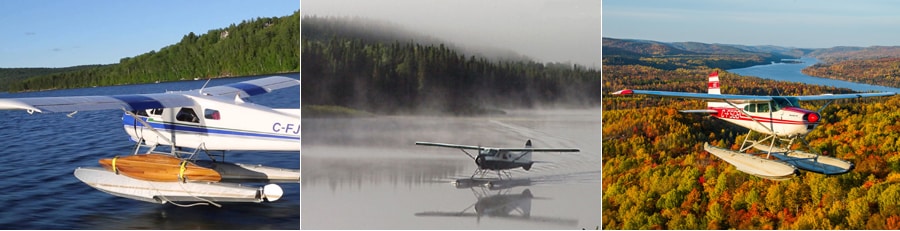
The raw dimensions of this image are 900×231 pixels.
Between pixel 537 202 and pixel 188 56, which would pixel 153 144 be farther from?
pixel 537 202

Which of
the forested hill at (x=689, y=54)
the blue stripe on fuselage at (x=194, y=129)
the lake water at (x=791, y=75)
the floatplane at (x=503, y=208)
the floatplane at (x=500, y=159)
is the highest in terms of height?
the forested hill at (x=689, y=54)

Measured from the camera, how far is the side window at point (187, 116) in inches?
239

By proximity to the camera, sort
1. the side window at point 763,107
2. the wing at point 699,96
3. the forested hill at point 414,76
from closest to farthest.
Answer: the wing at point 699,96
the side window at point 763,107
the forested hill at point 414,76

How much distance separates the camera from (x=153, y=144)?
6.26 m

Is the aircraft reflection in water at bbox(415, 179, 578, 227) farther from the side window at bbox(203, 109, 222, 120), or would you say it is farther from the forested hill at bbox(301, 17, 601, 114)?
the side window at bbox(203, 109, 222, 120)

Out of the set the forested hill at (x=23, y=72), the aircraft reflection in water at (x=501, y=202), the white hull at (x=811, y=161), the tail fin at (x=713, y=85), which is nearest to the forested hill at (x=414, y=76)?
the aircraft reflection in water at (x=501, y=202)

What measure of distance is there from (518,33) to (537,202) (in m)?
1.29

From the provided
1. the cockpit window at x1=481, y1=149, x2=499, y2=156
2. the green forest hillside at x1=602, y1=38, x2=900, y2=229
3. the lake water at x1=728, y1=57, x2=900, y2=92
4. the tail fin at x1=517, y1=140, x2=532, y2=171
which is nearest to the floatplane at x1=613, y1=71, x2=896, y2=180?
the green forest hillside at x1=602, y1=38, x2=900, y2=229

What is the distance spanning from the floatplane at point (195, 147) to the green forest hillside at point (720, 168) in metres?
2.45

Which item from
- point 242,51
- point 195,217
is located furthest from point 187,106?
point 242,51

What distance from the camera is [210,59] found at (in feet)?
24.5

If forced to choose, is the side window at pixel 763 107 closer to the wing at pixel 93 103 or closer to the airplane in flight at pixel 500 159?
the airplane in flight at pixel 500 159

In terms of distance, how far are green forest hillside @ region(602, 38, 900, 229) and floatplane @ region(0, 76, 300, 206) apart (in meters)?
2.45

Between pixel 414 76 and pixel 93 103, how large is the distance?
2.25 meters
